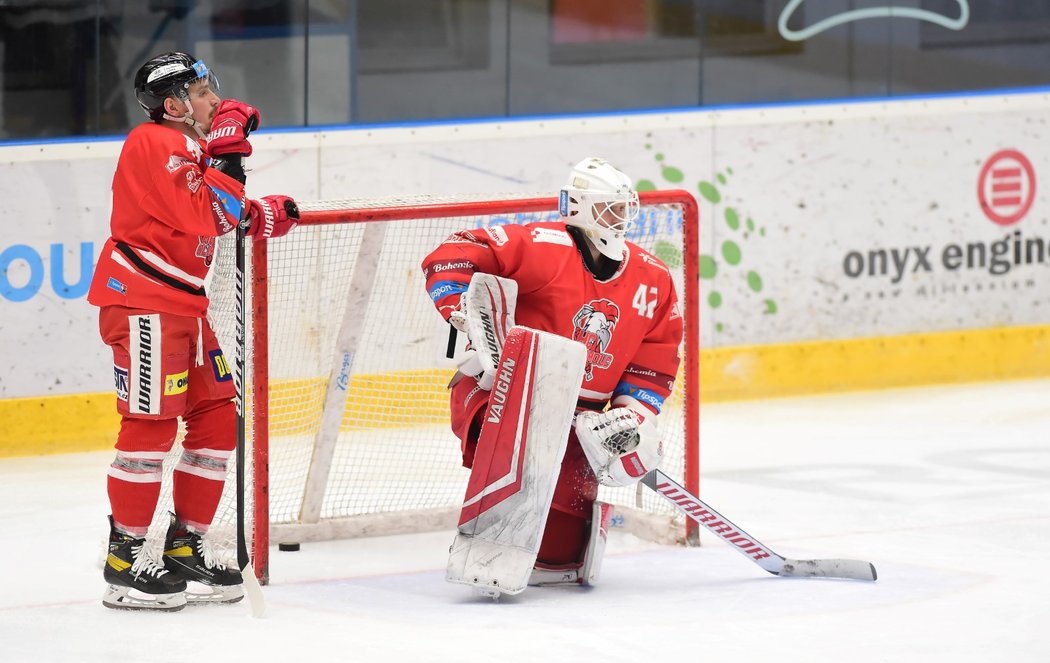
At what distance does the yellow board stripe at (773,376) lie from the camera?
5402mm

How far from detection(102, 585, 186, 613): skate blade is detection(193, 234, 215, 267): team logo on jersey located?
29.8 inches

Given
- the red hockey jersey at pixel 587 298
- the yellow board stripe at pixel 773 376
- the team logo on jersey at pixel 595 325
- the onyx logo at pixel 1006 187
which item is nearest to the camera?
the red hockey jersey at pixel 587 298

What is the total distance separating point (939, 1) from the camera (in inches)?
298

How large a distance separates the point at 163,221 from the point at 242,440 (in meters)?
0.55

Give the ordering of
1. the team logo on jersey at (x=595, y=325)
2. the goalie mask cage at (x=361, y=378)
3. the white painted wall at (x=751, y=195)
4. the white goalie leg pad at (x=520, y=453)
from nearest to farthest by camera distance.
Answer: the white goalie leg pad at (x=520, y=453)
the team logo on jersey at (x=595, y=325)
the goalie mask cage at (x=361, y=378)
the white painted wall at (x=751, y=195)

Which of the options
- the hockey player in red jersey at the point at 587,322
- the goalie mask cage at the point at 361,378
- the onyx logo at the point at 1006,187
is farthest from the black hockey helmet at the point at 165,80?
the onyx logo at the point at 1006,187

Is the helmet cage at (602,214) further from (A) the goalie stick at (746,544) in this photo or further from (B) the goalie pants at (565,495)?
(A) the goalie stick at (746,544)

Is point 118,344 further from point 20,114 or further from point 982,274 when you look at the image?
point 982,274

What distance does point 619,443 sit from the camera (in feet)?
13.5

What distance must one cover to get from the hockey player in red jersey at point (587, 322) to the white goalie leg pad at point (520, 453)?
85mm

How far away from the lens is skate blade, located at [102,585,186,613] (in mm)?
3896

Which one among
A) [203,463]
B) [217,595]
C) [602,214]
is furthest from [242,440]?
[602,214]

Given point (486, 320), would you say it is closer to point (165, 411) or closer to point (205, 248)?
point (205, 248)

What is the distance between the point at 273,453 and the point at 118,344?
1235 mm
